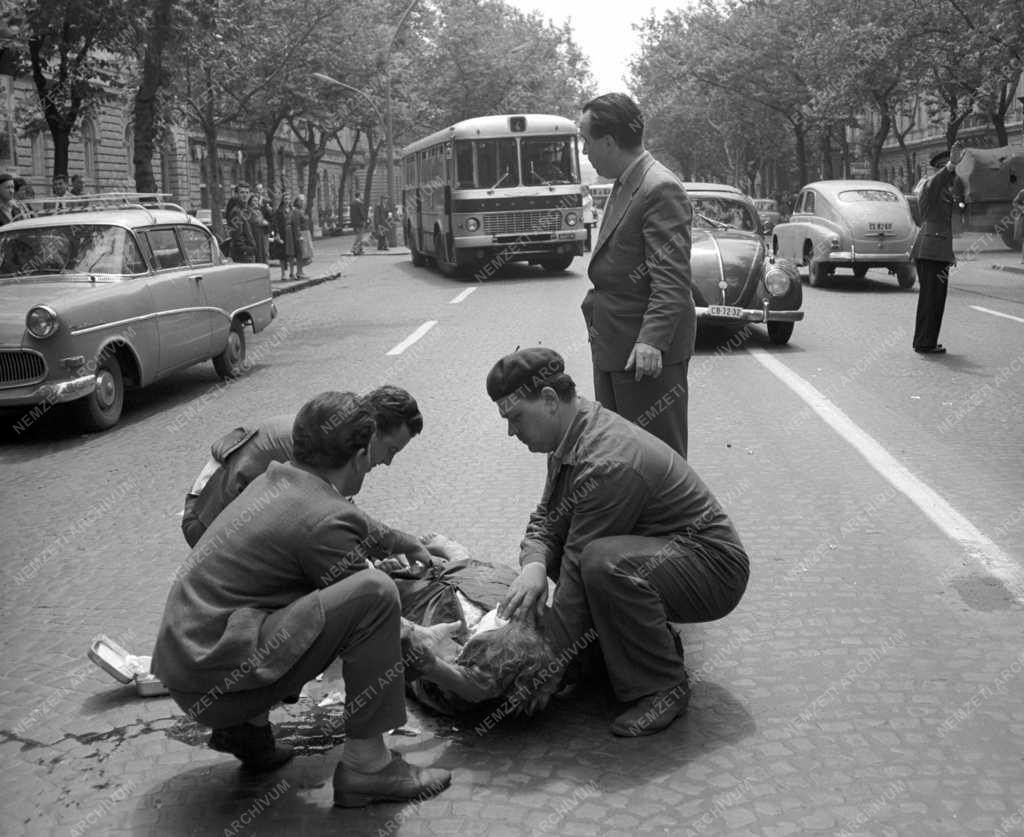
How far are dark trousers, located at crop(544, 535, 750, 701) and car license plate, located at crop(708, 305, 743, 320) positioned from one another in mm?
8904

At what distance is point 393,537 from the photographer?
4398 mm

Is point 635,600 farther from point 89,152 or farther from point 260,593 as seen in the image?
point 89,152

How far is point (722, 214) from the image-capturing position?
15.0 metres

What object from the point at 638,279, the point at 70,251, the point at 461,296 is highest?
the point at 638,279

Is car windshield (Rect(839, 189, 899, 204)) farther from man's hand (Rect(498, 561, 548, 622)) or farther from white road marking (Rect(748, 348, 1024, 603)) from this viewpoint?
man's hand (Rect(498, 561, 548, 622))

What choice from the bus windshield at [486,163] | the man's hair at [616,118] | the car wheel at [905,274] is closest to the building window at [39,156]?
the bus windshield at [486,163]

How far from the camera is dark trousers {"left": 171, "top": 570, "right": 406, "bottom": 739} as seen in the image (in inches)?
134

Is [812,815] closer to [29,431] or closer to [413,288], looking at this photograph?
[29,431]

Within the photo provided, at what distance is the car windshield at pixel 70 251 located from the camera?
10656 mm

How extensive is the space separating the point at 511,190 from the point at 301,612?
21135 millimetres

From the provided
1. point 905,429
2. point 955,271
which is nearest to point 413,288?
point 955,271

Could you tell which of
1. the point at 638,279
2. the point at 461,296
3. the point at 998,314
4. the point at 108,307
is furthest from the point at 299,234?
the point at 638,279

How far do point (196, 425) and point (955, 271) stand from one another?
19.1 meters

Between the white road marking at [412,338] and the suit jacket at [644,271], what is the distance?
8412mm
